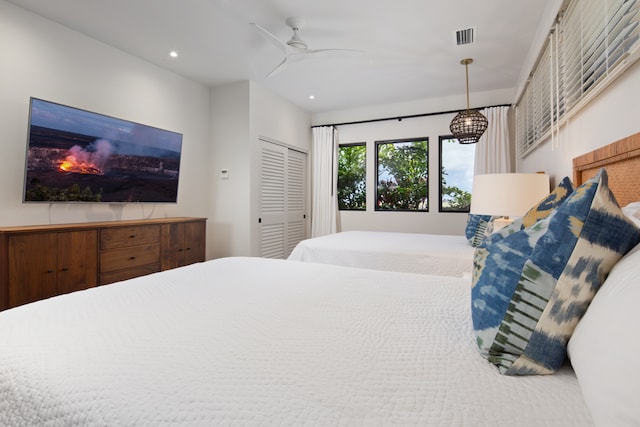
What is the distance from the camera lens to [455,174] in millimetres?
4855

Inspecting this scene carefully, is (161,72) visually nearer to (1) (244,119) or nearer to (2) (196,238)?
(1) (244,119)

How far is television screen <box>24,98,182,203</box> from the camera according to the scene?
267cm

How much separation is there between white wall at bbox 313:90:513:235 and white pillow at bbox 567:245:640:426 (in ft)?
14.3

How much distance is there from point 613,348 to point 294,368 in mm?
578

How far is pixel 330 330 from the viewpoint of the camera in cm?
96

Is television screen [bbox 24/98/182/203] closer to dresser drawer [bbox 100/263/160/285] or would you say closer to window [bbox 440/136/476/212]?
dresser drawer [bbox 100/263/160/285]

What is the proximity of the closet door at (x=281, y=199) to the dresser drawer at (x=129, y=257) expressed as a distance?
1470 mm

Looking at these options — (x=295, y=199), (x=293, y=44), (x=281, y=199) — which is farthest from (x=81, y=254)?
(x=295, y=199)

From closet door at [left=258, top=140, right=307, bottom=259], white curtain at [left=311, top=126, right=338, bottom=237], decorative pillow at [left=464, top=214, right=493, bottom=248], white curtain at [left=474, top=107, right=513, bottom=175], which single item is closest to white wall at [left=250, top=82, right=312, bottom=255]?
closet door at [left=258, top=140, right=307, bottom=259]

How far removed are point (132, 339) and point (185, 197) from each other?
351 cm

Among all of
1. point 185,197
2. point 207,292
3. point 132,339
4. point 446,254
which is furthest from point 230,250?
point 132,339

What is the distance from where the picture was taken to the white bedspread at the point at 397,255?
2566 mm

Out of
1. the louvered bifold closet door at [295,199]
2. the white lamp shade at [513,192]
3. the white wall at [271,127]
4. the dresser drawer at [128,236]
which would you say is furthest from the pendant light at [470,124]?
the dresser drawer at [128,236]

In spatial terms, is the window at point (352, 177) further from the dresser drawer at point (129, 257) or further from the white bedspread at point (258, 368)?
the white bedspread at point (258, 368)
